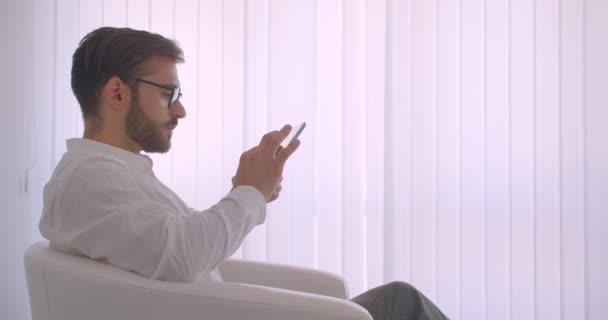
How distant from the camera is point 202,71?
274 centimetres

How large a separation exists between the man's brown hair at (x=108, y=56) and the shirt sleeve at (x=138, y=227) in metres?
0.28

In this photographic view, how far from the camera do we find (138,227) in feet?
3.53

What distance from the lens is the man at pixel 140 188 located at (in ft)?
3.58

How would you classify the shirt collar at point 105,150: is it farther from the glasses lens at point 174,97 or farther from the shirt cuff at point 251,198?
the shirt cuff at point 251,198

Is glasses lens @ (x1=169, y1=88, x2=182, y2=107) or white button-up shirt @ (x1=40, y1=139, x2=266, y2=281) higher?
glasses lens @ (x1=169, y1=88, x2=182, y2=107)

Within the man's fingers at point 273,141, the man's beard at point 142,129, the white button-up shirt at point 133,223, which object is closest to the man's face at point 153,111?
the man's beard at point 142,129

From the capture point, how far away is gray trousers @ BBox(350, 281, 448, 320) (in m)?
1.44

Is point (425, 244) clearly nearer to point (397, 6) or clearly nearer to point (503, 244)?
point (503, 244)

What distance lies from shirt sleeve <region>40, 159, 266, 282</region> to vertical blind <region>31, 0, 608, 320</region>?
149cm

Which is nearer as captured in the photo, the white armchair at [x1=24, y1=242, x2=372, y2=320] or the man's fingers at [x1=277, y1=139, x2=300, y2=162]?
the white armchair at [x1=24, y1=242, x2=372, y2=320]

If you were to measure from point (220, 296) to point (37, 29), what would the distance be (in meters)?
2.38

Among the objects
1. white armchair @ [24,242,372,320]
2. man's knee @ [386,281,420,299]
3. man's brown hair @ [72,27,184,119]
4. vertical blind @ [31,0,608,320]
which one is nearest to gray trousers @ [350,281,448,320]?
man's knee @ [386,281,420,299]

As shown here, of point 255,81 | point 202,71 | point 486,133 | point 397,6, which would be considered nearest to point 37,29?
point 202,71

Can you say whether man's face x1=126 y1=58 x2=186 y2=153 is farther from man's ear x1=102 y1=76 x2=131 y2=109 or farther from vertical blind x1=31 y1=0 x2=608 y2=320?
vertical blind x1=31 y1=0 x2=608 y2=320
